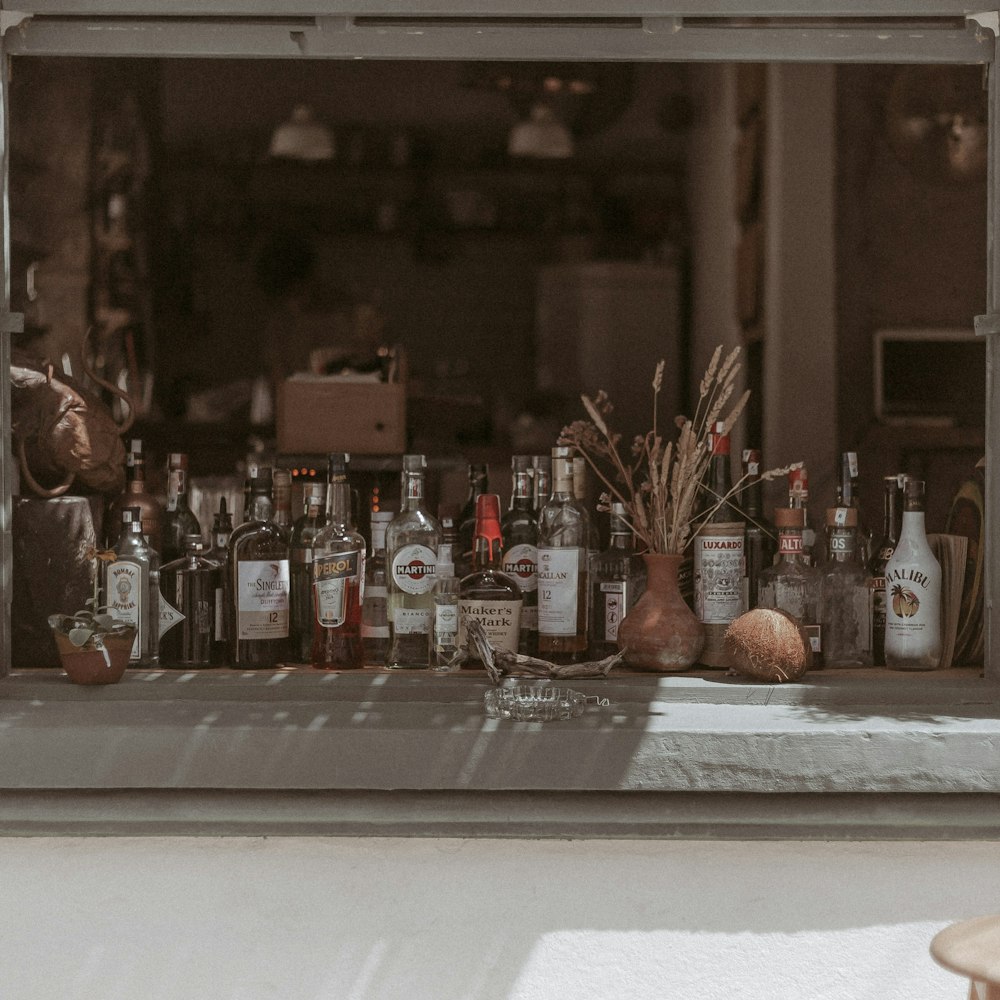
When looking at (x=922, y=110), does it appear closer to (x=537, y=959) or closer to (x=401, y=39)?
(x=401, y=39)

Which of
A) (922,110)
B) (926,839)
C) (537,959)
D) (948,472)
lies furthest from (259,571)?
(922,110)

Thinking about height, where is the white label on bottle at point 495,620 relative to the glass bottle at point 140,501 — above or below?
below

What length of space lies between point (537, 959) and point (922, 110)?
110 inches

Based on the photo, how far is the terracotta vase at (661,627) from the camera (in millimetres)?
2080

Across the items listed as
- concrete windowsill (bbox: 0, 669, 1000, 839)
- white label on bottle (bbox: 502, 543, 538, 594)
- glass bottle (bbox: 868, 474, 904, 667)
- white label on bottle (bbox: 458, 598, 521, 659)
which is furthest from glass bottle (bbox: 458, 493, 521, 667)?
glass bottle (bbox: 868, 474, 904, 667)

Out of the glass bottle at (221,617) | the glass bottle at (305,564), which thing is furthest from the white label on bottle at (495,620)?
the glass bottle at (221,617)

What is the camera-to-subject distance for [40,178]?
285 centimetres

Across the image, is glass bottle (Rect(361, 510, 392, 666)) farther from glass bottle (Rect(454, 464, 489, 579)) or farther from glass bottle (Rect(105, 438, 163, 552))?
glass bottle (Rect(105, 438, 163, 552))

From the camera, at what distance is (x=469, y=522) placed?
8.32 feet

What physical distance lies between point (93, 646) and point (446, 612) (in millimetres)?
564

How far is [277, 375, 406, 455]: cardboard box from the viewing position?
3334 mm

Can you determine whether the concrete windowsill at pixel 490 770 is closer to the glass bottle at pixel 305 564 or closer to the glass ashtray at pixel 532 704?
the glass ashtray at pixel 532 704

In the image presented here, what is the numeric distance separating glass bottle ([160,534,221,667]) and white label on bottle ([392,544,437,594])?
1.10ft

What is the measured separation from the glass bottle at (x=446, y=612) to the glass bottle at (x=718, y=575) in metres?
0.42
